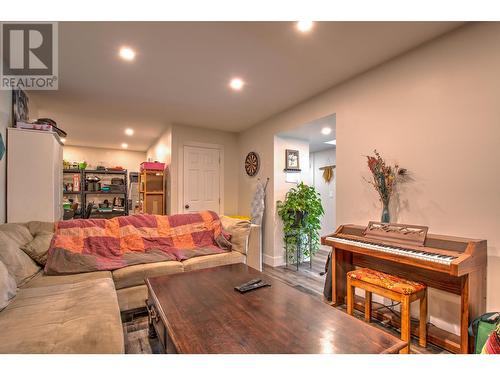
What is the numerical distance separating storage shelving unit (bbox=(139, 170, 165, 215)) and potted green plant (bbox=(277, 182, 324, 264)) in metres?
2.42

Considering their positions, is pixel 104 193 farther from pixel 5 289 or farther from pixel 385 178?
pixel 385 178

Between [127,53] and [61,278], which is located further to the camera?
[127,53]

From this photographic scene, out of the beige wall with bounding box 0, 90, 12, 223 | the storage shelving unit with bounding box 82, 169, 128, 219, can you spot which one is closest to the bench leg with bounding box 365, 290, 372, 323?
the beige wall with bounding box 0, 90, 12, 223

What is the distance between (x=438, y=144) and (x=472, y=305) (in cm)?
122

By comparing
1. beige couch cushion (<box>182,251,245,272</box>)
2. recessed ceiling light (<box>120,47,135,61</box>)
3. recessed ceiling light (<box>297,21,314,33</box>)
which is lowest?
beige couch cushion (<box>182,251,245,272</box>)

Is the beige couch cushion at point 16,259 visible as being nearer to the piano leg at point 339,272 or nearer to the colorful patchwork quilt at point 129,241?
the colorful patchwork quilt at point 129,241

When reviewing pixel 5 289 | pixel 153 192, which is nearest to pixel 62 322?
pixel 5 289

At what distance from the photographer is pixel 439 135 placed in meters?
2.03

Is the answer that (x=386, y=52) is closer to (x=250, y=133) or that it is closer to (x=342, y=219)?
(x=342, y=219)

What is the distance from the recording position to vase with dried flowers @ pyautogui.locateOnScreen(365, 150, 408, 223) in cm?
228

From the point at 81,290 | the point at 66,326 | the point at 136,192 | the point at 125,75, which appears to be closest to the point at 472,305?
the point at 66,326

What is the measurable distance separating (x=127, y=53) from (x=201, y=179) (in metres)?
2.75

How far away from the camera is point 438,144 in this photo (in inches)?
80.0

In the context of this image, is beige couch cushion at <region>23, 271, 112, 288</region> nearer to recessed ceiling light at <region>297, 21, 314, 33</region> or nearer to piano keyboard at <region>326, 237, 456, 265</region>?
piano keyboard at <region>326, 237, 456, 265</region>
